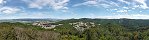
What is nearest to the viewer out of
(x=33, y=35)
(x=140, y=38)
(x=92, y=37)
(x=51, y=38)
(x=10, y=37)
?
(x=10, y=37)

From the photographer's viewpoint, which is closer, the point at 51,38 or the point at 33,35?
the point at 33,35

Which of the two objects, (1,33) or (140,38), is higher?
(1,33)

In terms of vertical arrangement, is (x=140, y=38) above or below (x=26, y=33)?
below

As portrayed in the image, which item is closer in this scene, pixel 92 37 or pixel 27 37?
pixel 27 37

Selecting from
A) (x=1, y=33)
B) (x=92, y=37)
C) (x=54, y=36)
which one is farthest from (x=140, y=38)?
(x=1, y=33)

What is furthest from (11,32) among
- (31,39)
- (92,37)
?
(92,37)

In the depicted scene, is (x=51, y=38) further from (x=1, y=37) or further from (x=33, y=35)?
(x=1, y=37)

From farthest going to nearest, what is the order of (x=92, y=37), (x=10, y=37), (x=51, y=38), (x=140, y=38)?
(x=140, y=38), (x=92, y=37), (x=51, y=38), (x=10, y=37)

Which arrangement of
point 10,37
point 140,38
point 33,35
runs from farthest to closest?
1. point 140,38
2. point 33,35
3. point 10,37

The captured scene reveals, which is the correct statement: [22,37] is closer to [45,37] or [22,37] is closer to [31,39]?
[31,39]
